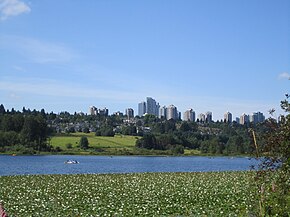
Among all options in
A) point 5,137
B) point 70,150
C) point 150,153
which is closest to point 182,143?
point 150,153

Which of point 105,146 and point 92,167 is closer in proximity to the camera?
point 92,167

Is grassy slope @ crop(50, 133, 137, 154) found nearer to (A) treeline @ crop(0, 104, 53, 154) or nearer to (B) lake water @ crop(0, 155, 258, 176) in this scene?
(A) treeline @ crop(0, 104, 53, 154)

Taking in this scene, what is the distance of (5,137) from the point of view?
14850cm

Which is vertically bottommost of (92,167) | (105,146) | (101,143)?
(92,167)

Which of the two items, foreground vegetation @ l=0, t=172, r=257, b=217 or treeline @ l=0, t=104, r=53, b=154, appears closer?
foreground vegetation @ l=0, t=172, r=257, b=217

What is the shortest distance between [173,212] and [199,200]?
4344 mm

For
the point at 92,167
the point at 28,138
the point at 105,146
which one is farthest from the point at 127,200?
the point at 105,146

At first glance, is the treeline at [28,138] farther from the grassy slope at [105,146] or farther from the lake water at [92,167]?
the lake water at [92,167]

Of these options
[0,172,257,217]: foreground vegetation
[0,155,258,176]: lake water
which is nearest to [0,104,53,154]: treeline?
[0,155,258,176]: lake water

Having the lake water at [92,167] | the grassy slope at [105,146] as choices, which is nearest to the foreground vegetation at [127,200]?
the lake water at [92,167]

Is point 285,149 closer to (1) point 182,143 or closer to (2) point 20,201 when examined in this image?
(2) point 20,201

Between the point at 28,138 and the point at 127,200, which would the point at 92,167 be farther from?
the point at 28,138

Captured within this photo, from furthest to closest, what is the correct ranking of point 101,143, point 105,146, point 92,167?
point 101,143
point 105,146
point 92,167

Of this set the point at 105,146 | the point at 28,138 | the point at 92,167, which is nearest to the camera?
the point at 92,167
